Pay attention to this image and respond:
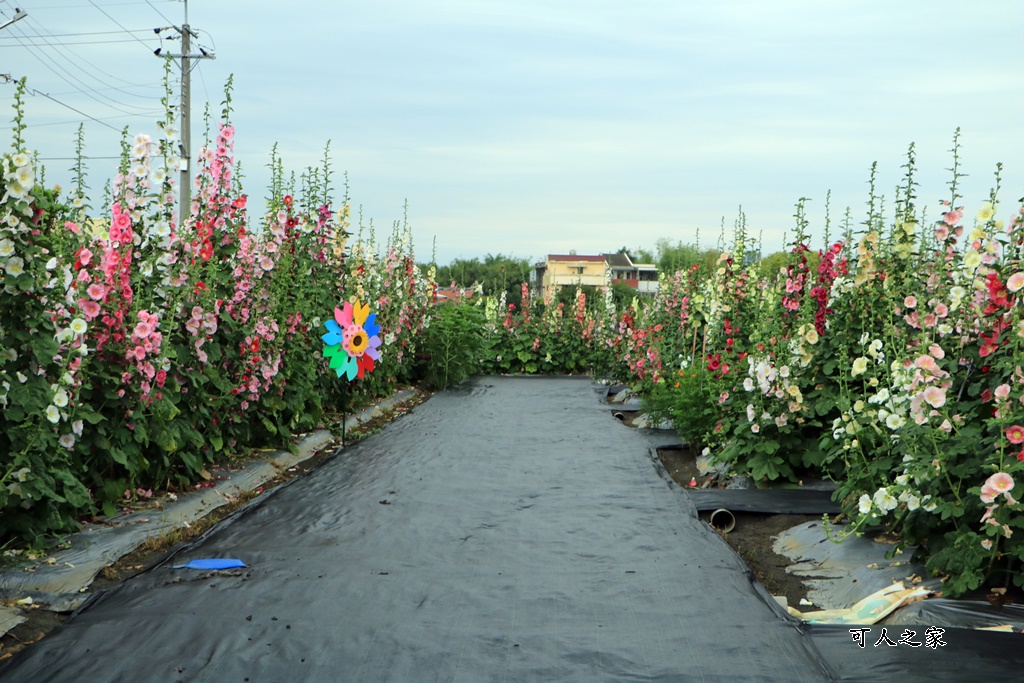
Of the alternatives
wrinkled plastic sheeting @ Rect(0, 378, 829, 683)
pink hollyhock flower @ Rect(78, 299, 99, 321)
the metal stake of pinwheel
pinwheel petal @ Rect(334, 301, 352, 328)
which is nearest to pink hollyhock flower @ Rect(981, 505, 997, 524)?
wrinkled plastic sheeting @ Rect(0, 378, 829, 683)

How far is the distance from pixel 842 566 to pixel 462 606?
196 centimetres

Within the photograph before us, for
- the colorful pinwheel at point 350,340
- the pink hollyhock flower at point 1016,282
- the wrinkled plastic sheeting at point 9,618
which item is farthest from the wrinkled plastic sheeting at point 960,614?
the colorful pinwheel at point 350,340

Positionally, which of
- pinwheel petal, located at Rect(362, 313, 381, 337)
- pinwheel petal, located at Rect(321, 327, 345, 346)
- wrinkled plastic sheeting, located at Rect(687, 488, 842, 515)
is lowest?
wrinkled plastic sheeting, located at Rect(687, 488, 842, 515)

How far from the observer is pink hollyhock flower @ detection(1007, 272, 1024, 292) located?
12.9ft

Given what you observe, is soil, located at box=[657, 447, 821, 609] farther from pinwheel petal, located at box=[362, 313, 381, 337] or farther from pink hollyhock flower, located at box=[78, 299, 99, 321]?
pinwheel petal, located at box=[362, 313, 381, 337]

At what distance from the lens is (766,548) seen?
17.5ft

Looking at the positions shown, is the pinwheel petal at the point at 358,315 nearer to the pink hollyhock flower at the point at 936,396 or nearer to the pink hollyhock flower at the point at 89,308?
the pink hollyhock flower at the point at 89,308

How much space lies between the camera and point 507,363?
775 inches

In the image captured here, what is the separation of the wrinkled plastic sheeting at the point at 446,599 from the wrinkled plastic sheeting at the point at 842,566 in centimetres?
39

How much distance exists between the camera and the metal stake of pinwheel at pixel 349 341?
881 centimetres

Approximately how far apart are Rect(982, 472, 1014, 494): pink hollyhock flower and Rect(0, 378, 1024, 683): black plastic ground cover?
0.57m

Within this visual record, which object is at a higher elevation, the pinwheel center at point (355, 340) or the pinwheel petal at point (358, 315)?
the pinwheel petal at point (358, 315)

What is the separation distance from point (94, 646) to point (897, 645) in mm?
2867

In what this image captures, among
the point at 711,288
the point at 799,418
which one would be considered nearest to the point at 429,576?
the point at 799,418
